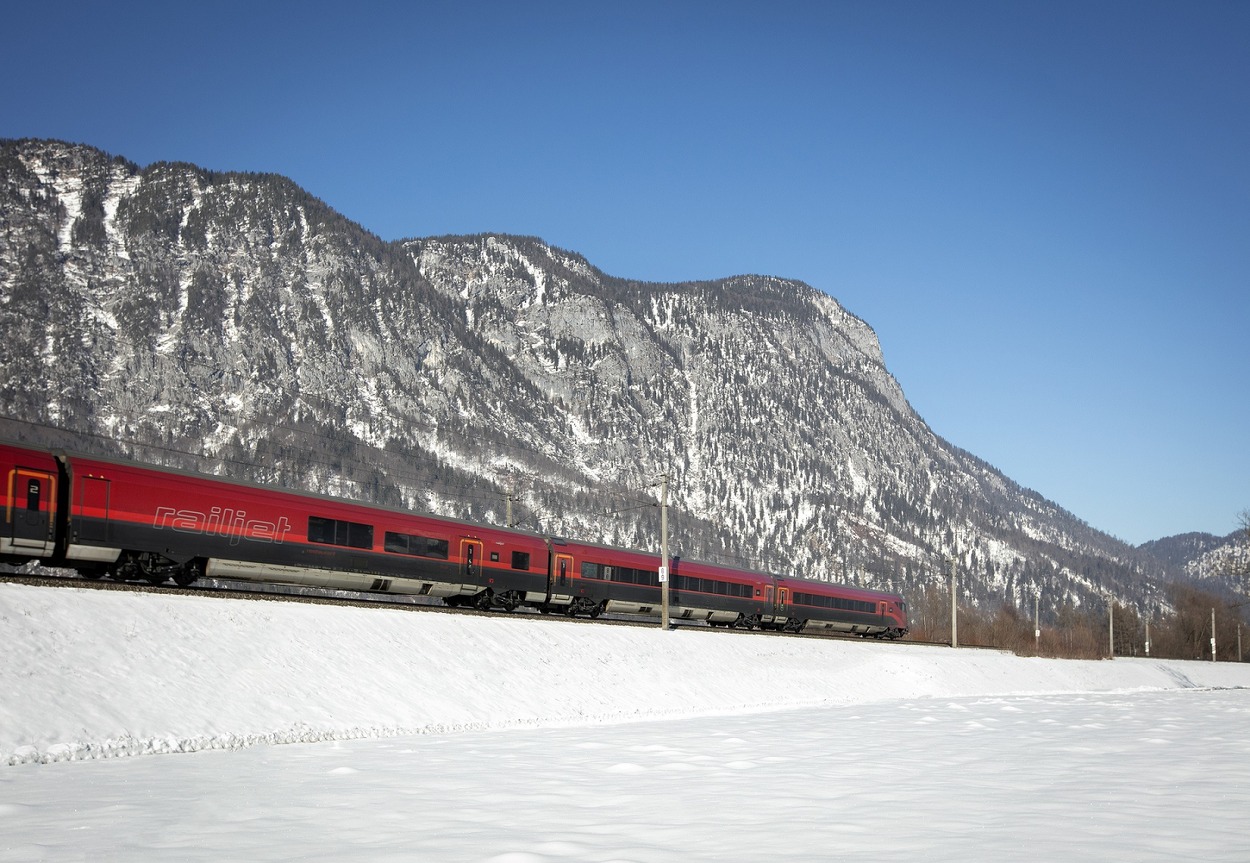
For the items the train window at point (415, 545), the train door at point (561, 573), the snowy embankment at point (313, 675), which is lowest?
the snowy embankment at point (313, 675)

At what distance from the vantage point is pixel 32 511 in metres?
25.5

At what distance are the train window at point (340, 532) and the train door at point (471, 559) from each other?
501 centimetres

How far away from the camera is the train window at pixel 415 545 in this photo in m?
36.3

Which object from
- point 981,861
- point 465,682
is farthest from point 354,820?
point 465,682

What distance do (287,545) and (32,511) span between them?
26.9ft

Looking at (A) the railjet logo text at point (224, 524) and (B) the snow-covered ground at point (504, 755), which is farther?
(A) the railjet logo text at point (224, 524)

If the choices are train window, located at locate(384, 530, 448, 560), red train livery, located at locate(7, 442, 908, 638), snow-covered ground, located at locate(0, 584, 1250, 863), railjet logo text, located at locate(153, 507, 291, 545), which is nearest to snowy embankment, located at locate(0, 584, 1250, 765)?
snow-covered ground, located at locate(0, 584, 1250, 863)

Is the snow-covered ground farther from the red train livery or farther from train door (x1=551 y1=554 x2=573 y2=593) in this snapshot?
train door (x1=551 y1=554 x2=573 y2=593)

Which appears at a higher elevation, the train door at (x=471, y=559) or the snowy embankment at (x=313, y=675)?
the train door at (x=471, y=559)

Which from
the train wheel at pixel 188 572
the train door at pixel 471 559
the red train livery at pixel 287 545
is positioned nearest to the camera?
the red train livery at pixel 287 545

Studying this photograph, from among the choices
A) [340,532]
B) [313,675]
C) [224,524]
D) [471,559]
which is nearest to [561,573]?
[471,559]

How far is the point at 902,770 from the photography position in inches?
650

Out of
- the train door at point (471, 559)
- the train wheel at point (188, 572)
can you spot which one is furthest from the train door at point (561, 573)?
the train wheel at point (188, 572)

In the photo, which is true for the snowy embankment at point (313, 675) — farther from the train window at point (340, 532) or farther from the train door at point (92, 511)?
the train window at point (340, 532)
